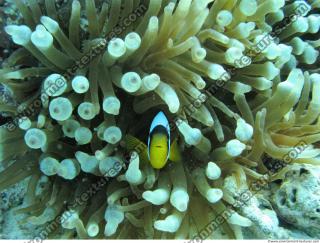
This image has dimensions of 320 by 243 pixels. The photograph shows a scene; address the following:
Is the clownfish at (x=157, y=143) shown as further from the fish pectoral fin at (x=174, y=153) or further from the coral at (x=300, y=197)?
the coral at (x=300, y=197)

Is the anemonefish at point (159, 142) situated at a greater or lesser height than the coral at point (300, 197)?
greater

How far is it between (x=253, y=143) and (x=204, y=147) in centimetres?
29

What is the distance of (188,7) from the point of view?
2.06 meters

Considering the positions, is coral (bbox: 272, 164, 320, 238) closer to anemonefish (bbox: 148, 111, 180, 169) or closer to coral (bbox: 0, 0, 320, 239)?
coral (bbox: 0, 0, 320, 239)

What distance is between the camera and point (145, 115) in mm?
2244

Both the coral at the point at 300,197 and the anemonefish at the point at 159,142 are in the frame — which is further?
the coral at the point at 300,197

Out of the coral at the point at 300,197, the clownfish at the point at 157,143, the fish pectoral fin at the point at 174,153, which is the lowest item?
the coral at the point at 300,197

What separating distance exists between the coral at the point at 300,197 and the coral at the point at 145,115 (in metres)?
0.07

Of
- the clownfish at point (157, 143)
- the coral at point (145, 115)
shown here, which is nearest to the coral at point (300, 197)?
the coral at point (145, 115)

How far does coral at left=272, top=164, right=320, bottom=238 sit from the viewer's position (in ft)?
6.86

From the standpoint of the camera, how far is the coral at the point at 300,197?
2.09 meters

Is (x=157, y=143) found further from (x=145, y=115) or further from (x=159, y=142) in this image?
(x=145, y=115)

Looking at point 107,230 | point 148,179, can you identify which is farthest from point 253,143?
point 107,230

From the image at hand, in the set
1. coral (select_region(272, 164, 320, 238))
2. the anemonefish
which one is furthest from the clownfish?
coral (select_region(272, 164, 320, 238))
